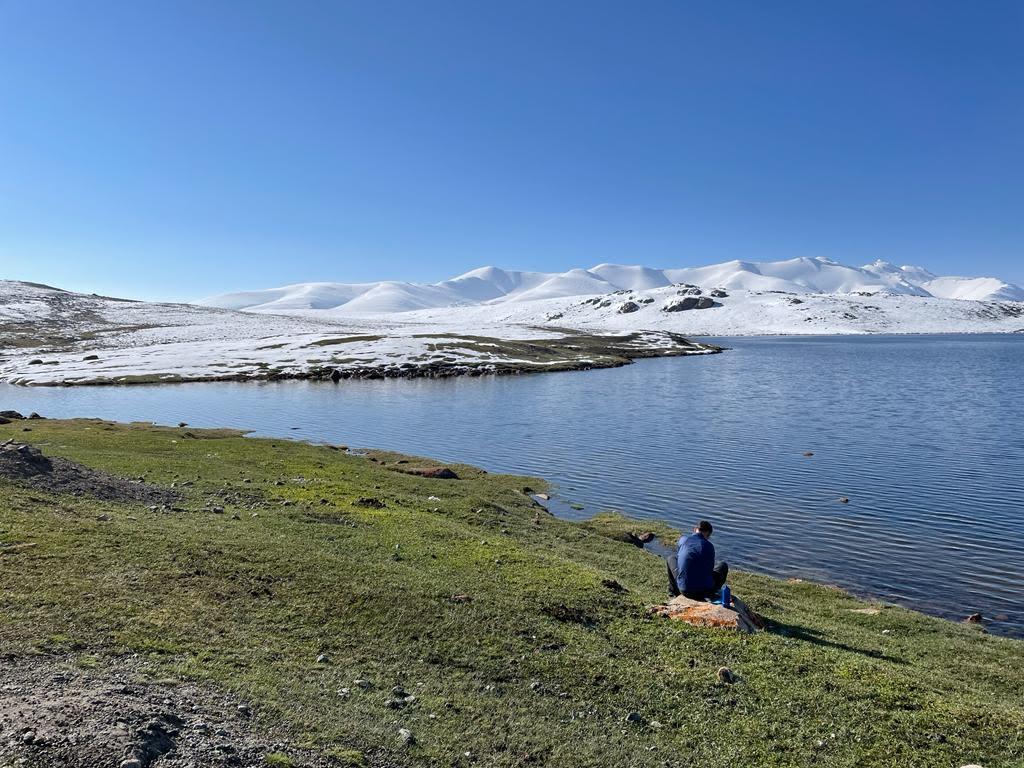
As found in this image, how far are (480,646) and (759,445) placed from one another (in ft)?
136

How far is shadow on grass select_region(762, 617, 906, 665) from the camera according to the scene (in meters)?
16.2

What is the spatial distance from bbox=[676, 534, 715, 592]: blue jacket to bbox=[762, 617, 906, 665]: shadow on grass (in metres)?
1.69

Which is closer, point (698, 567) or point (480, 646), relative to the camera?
point (480, 646)

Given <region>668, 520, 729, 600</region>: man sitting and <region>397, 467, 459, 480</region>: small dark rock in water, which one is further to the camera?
<region>397, 467, 459, 480</region>: small dark rock in water

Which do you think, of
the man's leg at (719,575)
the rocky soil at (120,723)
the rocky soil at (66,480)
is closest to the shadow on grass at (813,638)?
the man's leg at (719,575)

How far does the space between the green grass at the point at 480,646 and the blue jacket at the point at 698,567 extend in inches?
47.2

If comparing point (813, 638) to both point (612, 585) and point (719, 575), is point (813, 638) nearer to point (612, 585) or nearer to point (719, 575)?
point (719, 575)

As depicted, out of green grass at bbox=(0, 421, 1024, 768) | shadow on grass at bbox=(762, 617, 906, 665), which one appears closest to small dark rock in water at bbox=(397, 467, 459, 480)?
green grass at bbox=(0, 421, 1024, 768)

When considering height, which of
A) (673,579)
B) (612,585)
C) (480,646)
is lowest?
(612,585)

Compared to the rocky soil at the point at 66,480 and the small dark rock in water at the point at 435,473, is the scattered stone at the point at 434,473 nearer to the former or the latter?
the small dark rock in water at the point at 435,473

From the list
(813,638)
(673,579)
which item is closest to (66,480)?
(673,579)

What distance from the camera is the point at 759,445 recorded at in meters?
51.3

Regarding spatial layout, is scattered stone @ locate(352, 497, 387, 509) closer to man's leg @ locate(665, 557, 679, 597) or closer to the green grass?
the green grass

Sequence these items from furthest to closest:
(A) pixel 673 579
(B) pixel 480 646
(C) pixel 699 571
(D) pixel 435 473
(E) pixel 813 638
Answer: (D) pixel 435 473 → (A) pixel 673 579 → (C) pixel 699 571 → (E) pixel 813 638 → (B) pixel 480 646
